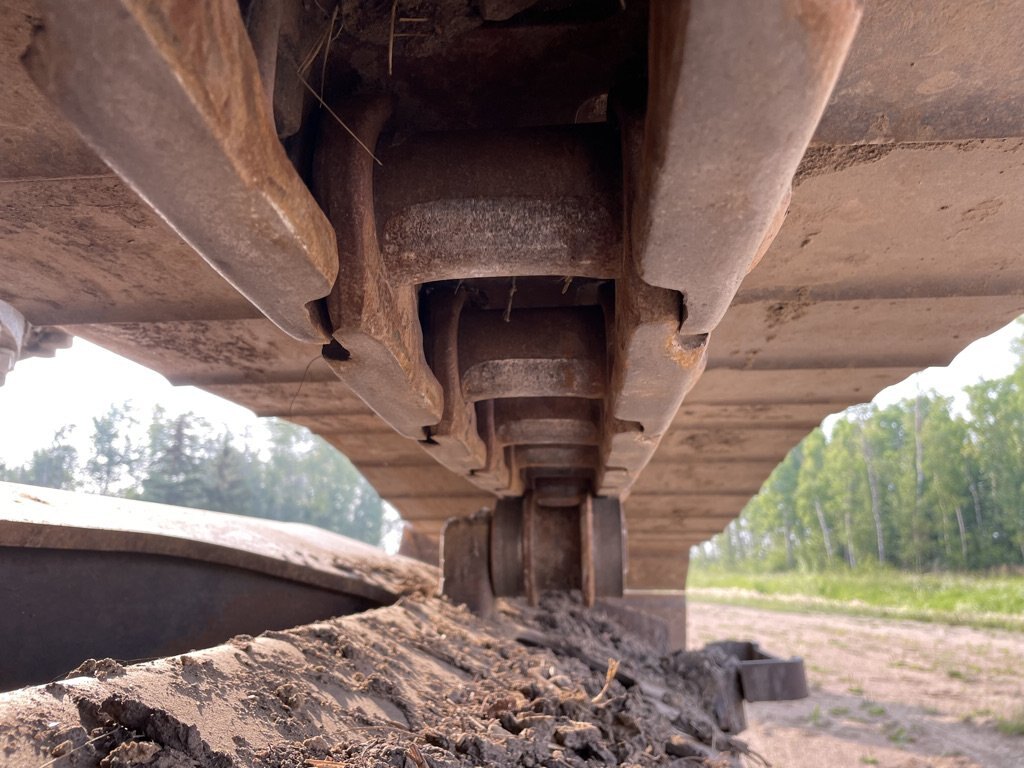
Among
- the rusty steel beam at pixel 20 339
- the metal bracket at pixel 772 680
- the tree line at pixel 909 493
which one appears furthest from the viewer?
the tree line at pixel 909 493

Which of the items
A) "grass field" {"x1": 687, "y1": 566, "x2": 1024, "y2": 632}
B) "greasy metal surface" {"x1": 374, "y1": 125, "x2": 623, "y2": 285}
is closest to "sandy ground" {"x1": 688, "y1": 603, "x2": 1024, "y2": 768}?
"grass field" {"x1": 687, "y1": 566, "x2": 1024, "y2": 632}

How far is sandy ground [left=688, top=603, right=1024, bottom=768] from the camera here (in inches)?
320

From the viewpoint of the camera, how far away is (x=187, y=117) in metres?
0.94

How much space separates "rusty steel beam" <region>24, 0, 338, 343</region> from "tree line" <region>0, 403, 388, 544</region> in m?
2.59

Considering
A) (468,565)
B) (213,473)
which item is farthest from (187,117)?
(213,473)

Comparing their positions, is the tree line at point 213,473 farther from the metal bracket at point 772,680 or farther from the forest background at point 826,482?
Result: the metal bracket at point 772,680

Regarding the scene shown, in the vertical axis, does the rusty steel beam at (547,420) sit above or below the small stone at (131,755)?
above

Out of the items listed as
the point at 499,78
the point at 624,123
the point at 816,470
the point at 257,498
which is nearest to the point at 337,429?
the point at 499,78

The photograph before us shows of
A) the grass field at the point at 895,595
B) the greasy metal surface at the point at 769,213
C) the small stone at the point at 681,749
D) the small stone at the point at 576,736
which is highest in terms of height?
the greasy metal surface at the point at 769,213

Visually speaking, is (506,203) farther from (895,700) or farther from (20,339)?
(895,700)

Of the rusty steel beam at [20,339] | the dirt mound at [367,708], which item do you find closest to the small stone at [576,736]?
the dirt mound at [367,708]

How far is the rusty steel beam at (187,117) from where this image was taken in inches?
33.5

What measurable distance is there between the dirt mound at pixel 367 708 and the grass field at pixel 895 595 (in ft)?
55.1

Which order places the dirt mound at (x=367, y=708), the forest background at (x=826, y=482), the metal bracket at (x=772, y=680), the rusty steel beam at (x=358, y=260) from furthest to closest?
the forest background at (x=826, y=482)
the metal bracket at (x=772, y=680)
the rusty steel beam at (x=358, y=260)
the dirt mound at (x=367, y=708)
